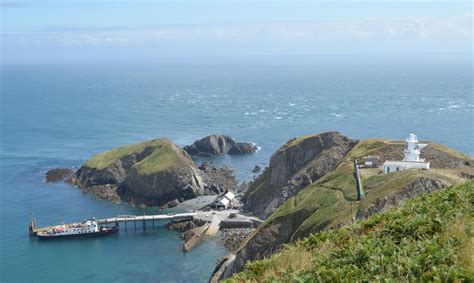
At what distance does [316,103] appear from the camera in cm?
19812

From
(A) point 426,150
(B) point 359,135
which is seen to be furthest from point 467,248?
(B) point 359,135

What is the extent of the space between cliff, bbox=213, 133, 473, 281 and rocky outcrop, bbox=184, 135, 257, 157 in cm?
3549

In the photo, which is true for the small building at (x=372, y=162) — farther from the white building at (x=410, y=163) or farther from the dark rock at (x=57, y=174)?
the dark rock at (x=57, y=174)

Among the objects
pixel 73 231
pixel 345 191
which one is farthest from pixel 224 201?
pixel 345 191

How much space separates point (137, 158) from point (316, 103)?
345 feet

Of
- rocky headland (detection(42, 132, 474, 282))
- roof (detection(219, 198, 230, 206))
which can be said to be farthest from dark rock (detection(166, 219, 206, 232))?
roof (detection(219, 198, 230, 206))

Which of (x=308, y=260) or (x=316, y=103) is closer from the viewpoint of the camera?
(x=308, y=260)

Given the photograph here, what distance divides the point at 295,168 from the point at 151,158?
91.9ft

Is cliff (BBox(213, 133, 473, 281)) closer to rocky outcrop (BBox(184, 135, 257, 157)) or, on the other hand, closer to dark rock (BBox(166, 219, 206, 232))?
dark rock (BBox(166, 219, 206, 232))

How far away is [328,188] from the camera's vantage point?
61219 mm

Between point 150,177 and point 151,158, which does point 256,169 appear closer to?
point 151,158

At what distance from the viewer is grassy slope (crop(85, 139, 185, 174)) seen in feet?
312

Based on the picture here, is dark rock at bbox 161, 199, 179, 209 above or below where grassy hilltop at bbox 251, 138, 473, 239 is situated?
below

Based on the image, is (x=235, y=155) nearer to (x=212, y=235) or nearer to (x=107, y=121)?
(x=212, y=235)
